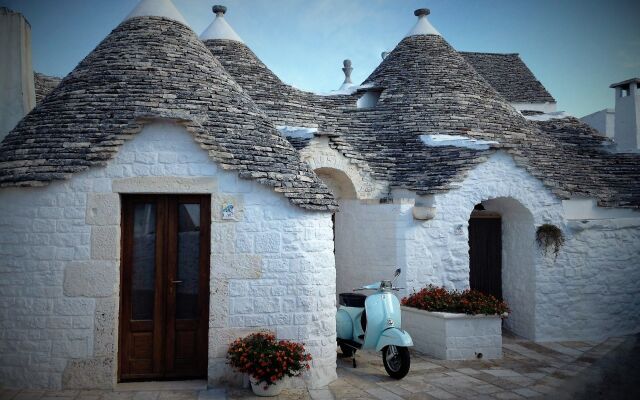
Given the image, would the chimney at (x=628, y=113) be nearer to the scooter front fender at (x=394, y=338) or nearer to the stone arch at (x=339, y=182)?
the stone arch at (x=339, y=182)

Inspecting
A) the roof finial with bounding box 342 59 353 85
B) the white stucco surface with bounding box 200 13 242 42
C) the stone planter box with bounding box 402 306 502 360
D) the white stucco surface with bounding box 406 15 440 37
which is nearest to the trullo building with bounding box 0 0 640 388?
the stone planter box with bounding box 402 306 502 360

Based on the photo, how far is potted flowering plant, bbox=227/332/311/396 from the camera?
5.00m

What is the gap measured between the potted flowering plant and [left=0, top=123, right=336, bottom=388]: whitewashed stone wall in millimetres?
224

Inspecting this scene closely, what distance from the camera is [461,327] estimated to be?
6840 mm

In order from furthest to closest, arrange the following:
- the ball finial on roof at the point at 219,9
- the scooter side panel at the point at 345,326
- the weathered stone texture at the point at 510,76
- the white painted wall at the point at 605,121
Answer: the white painted wall at the point at 605,121 → the weathered stone texture at the point at 510,76 → the ball finial on roof at the point at 219,9 → the scooter side panel at the point at 345,326

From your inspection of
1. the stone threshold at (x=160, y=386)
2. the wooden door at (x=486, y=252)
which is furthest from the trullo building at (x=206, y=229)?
the wooden door at (x=486, y=252)

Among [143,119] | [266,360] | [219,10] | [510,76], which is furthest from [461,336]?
[510,76]

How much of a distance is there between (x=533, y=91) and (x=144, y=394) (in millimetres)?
14805

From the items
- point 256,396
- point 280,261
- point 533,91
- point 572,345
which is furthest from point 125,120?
point 533,91

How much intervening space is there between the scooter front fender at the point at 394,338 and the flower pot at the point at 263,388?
54.7 inches

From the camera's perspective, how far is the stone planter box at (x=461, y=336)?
22.2ft

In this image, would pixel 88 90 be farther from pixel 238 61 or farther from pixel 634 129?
pixel 634 129

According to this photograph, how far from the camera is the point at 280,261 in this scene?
5527 millimetres

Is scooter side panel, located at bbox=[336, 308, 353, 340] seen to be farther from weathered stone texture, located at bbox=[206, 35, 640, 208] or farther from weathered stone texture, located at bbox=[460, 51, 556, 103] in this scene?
weathered stone texture, located at bbox=[460, 51, 556, 103]
